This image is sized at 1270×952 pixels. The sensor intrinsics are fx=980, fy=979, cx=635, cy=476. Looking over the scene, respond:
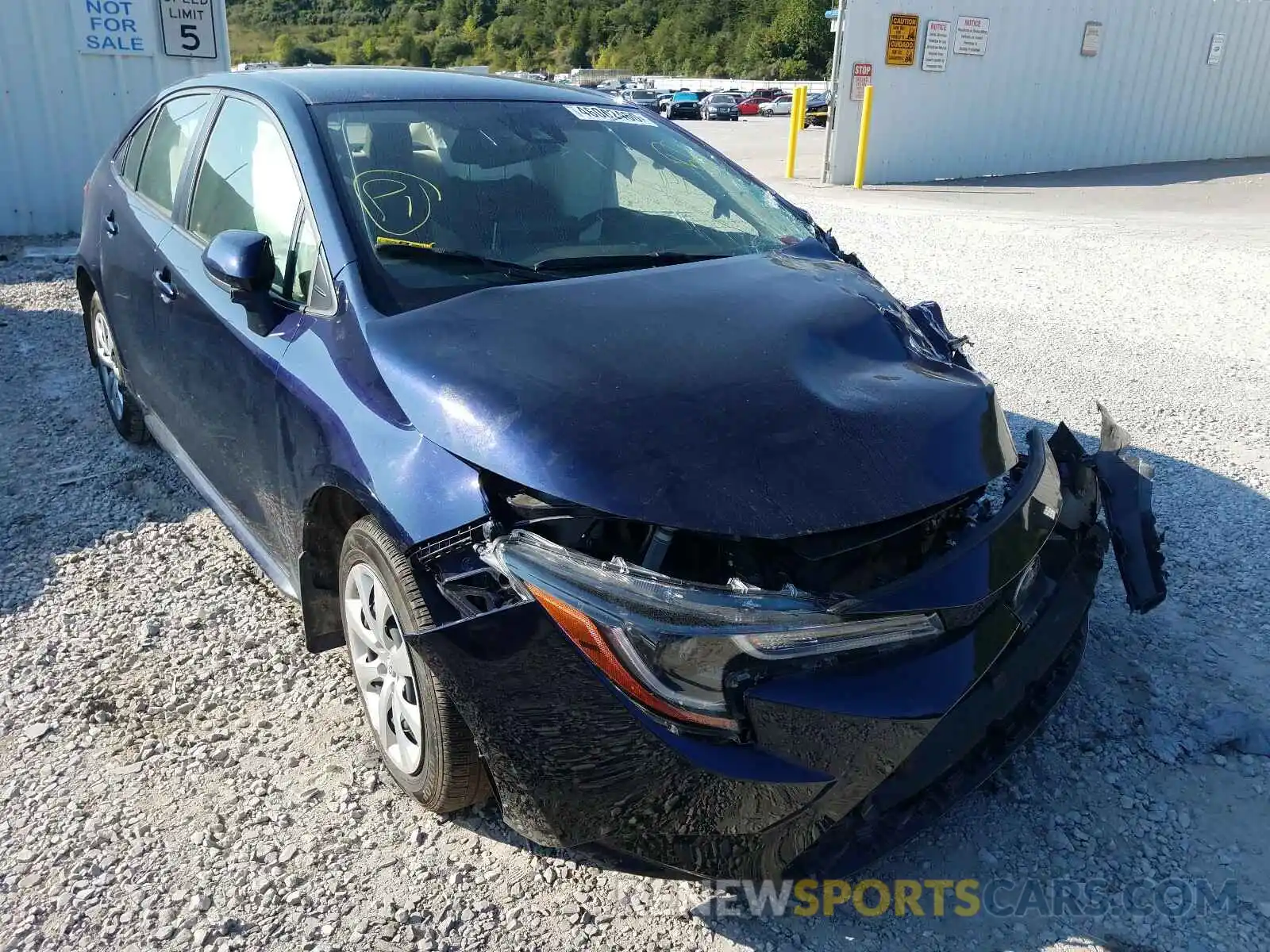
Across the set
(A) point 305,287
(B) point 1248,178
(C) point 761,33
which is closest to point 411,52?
(C) point 761,33

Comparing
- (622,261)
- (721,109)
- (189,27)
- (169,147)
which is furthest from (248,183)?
(721,109)

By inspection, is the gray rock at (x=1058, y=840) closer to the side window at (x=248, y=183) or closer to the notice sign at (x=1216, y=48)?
the side window at (x=248, y=183)

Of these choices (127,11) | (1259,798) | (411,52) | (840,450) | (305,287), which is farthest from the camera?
(411,52)

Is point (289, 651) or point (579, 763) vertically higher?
point (579, 763)

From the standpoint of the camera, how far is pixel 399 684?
2.38 m

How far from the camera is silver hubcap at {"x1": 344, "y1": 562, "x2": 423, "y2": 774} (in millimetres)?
2336

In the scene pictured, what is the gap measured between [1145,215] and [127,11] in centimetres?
1160

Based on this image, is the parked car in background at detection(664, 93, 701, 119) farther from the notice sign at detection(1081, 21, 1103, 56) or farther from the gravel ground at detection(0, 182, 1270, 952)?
the gravel ground at detection(0, 182, 1270, 952)

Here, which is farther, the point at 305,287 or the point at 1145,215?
the point at 1145,215

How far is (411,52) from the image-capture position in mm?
81875

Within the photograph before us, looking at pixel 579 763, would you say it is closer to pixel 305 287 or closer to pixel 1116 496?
pixel 305 287

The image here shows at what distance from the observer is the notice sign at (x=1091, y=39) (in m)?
16.2

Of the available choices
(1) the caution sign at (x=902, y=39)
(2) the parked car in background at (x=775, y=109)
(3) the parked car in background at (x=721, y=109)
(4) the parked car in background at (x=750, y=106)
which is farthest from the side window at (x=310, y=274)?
(4) the parked car in background at (x=750, y=106)

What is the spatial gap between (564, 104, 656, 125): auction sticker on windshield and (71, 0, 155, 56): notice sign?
24.7 ft
